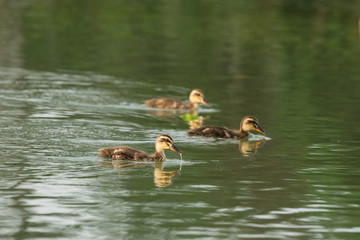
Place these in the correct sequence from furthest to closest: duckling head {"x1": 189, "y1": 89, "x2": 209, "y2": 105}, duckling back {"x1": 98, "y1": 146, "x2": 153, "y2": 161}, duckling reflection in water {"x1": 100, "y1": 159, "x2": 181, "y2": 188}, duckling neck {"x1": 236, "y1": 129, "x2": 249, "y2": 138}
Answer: duckling head {"x1": 189, "y1": 89, "x2": 209, "y2": 105}, duckling neck {"x1": 236, "y1": 129, "x2": 249, "y2": 138}, duckling back {"x1": 98, "y1": 146, "x2": 153, "y2": 161}, duckling reflection in water {"x1": 100, "y1": 159, "x2": 181, "y2": 188}

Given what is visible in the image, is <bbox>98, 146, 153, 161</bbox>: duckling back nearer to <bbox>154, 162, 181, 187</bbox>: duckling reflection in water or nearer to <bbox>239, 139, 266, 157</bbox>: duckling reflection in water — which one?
<bbox>154, 162, 181, 187</bbox>: duckling reflection in water

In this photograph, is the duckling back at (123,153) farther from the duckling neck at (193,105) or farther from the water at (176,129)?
the duckling neck at (193,105)

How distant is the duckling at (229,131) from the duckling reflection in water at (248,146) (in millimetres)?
191

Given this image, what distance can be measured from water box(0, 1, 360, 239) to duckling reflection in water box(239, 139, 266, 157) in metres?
0.04

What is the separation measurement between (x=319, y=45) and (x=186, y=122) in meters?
15.3

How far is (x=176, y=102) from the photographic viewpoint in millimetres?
20641

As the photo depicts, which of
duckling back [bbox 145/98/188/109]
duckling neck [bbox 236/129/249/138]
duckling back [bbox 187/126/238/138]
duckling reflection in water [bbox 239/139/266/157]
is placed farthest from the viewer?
duckling back [bbox 145/98/188/109]

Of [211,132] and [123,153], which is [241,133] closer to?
[211,132]

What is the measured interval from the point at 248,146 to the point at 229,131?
679mm

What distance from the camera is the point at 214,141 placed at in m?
16.6

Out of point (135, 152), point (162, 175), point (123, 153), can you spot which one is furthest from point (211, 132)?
point (162, 175)

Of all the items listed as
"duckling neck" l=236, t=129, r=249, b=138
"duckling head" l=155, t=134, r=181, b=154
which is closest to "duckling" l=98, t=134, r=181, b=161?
"duckling head" l=155, t=134, r=181, b=154

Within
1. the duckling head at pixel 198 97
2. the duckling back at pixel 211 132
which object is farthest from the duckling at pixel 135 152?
the duckling head at pixel 198 97

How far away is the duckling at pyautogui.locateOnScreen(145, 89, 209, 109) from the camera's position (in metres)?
20.5
